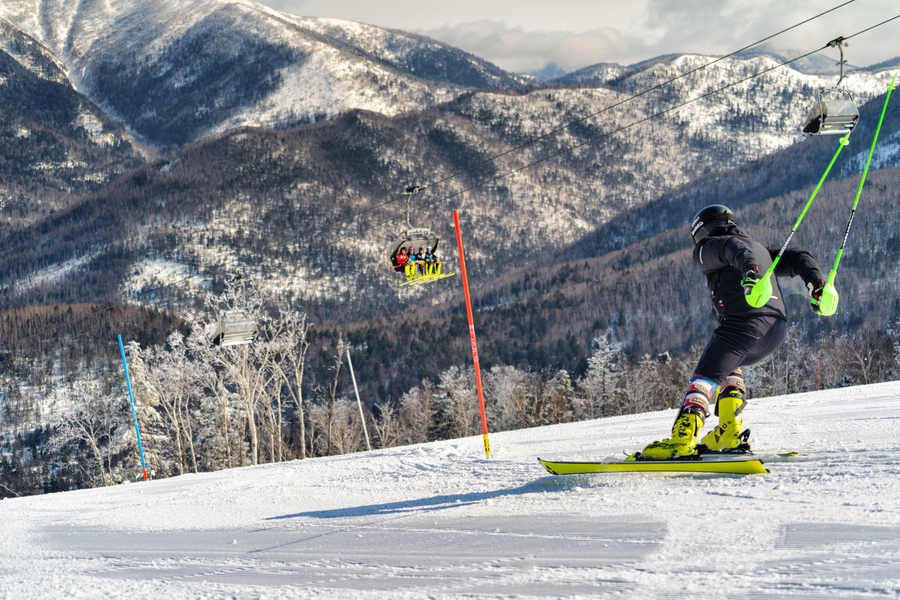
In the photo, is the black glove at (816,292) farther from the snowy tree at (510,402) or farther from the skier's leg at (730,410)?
the snowy tree at (510,402)

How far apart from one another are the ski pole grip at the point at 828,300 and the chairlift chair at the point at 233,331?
13487 millimetres

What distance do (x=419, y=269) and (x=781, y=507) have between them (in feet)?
35.0

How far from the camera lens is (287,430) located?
66250 millimetres

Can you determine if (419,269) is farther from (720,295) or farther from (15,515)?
(720,295)

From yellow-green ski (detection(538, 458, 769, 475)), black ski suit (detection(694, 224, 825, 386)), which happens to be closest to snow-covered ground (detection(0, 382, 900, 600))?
yellow-green ski (detection(538, 458, 769, 475))

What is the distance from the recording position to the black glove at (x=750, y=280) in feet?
12.5

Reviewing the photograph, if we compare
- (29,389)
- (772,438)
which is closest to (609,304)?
(29,389)

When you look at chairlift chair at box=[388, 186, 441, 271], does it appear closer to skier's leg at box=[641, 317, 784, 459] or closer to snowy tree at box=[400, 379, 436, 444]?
skier's leg at box=[641, 317, 784, 459]

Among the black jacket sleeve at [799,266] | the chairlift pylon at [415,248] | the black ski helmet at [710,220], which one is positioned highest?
the chairlift pylon at [415,248]

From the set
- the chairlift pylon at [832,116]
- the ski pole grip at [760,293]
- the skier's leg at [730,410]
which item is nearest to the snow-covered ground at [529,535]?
the skier's leg at [730,410]

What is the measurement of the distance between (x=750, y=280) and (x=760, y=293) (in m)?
0.10

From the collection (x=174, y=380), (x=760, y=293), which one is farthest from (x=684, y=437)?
(x=174, y=380)

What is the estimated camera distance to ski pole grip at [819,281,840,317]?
3801 mm

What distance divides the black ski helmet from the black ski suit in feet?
0.70
